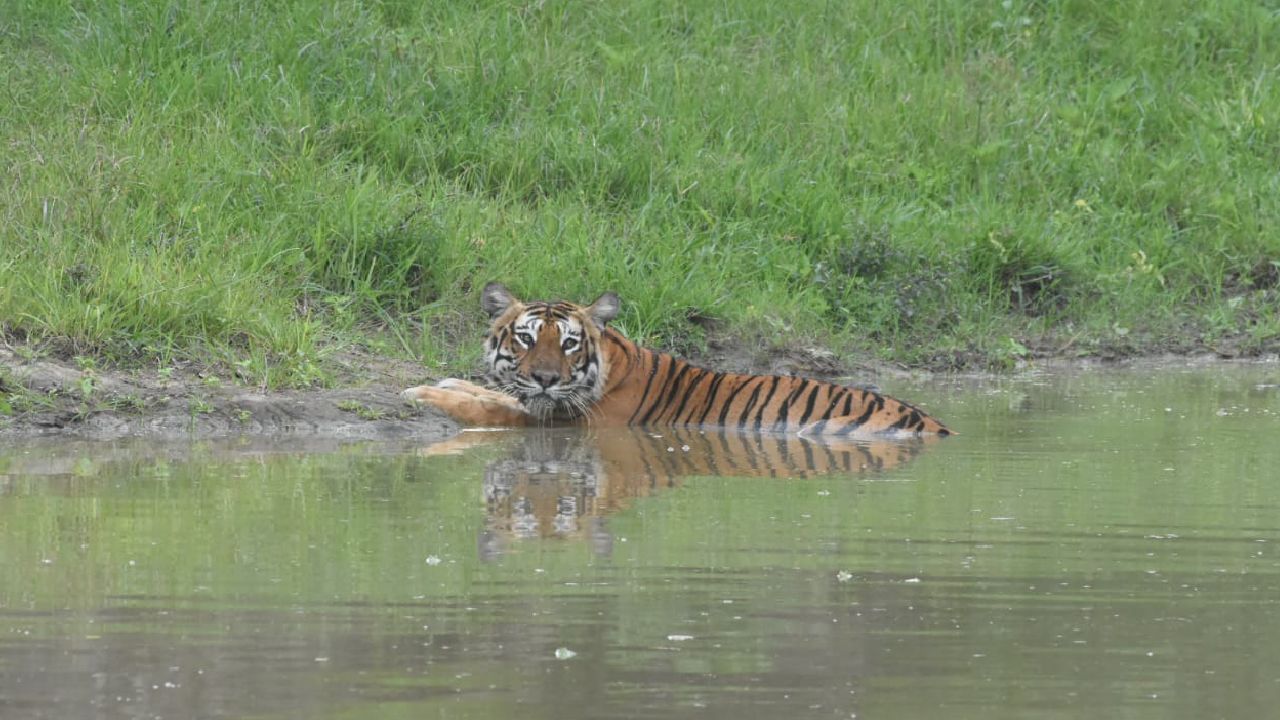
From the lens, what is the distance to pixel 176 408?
27.6 ft

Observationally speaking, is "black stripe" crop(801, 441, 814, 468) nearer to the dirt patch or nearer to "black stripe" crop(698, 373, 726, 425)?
→ "black stripe" crop(698, 373, 726, 425)

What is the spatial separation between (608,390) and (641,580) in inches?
153

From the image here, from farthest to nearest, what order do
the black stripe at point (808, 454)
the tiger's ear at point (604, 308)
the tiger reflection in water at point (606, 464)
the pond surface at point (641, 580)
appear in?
the tiger's ear at point (604, 308) → the black stripe at point (808, 454) → the tiger reflection in water at point (606, 464) → the pond surface at point (641, 580)

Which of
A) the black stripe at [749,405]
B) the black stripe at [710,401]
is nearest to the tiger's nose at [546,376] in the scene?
the black stripe at [710,401]

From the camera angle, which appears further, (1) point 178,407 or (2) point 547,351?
(2) point 547,351

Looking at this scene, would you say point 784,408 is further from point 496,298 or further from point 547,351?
point 496,298

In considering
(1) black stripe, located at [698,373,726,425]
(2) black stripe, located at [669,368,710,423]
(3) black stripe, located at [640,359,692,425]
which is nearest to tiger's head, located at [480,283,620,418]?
(3) black stripe, located at [640,359,692,425]

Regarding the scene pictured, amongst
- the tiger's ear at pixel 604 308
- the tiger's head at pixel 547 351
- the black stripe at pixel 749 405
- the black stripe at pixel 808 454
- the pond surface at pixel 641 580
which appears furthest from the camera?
the tiger's ear at pixel 604 308

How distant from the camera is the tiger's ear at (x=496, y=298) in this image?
9.25m

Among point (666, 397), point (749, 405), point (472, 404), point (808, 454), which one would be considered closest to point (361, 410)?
point (472, 404)

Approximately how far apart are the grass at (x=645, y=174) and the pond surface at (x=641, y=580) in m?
2.19

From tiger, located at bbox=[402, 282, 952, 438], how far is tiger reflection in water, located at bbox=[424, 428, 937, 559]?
0.12m

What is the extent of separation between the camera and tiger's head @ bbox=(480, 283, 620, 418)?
8.85 m

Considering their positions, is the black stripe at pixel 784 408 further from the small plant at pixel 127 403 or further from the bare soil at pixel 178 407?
the small plant at pixel 127 403
